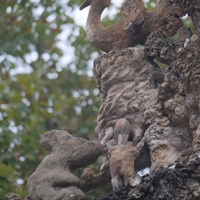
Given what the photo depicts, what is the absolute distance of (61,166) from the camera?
6.33 metres

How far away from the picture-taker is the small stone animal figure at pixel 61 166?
6098mm

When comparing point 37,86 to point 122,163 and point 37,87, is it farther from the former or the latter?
point 122,163

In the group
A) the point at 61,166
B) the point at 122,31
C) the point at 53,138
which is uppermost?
the point at 122,31

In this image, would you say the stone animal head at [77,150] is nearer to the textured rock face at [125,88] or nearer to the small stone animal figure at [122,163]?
the small stone animal figure at [122,163]

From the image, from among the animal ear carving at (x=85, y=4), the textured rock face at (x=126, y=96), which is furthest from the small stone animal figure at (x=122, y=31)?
the animal ear carving at (x=85, y=4)

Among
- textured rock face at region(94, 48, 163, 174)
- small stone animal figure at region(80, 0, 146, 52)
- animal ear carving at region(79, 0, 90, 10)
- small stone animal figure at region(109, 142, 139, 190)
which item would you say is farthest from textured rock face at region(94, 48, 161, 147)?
animal ear carving at region(79, 0, 90, 10)

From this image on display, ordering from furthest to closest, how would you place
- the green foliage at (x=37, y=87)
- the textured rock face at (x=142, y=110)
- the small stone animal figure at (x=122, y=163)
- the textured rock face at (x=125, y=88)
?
the green foliage at (x=37, y=87), the textured rock face at (x=125, y=88), the textured rock face at (x=142, y=110), the small stone animal figure at (x=122, y=163)

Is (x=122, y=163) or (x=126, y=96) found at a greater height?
(x=126, y=96)

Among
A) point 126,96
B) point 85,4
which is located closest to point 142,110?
point 126,96

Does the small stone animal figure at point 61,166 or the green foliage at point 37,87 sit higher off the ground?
the green foliage at point 37,87

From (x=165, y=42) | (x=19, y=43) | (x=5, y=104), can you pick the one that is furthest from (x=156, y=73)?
(x=19, y=43)

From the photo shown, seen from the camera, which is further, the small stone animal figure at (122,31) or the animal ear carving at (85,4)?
the animal ear carving at (85,4)

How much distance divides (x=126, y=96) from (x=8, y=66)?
7630 mm

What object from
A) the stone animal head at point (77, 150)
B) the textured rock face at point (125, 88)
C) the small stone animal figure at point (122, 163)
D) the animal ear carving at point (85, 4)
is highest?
the animal ear carving at point (85, 4)
